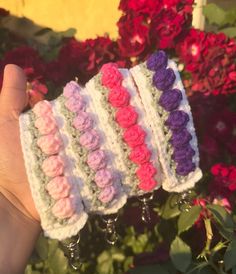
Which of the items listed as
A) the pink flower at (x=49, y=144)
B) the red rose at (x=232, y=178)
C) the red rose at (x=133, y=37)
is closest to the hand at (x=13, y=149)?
the pink flower at (x=49, y=144)

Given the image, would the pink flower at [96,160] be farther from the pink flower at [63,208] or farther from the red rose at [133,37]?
the red rose at [133,37]

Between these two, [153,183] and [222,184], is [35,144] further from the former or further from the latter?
[222,184]

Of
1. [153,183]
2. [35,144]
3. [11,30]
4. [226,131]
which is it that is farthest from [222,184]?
[11,30]

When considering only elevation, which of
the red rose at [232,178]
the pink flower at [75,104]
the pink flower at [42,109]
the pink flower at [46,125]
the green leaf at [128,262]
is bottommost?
the green leaf at [128,262]

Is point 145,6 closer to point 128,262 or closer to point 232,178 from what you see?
point 232,178

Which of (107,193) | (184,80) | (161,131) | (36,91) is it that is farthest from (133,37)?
(107,193)

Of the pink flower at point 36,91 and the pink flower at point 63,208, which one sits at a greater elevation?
the pink flower at point 36,91
